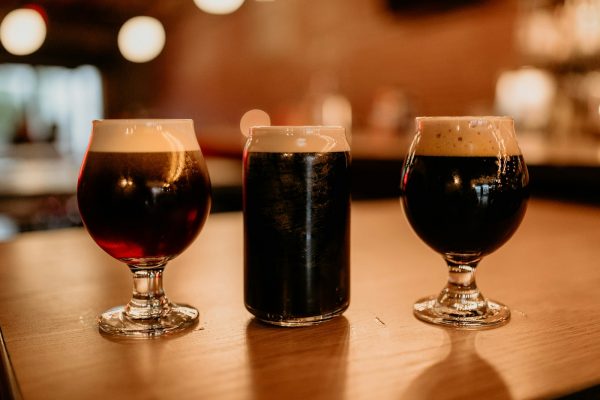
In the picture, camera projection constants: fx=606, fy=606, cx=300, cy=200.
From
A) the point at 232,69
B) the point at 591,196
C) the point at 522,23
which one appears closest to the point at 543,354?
the point at 591,196

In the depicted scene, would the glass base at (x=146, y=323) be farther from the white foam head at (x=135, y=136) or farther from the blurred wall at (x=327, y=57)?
the blurred wall at (x=327, y=57)

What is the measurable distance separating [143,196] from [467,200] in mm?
376

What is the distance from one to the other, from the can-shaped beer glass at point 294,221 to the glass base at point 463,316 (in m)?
0.12

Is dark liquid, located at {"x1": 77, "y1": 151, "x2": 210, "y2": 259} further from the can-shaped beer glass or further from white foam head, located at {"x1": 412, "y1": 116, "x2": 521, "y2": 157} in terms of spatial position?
white foam head, located at {"x1": 412, "y1": 116, "x2": 521, "y2": 157}

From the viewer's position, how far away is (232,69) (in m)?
8.21

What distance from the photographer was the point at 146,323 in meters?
0.70

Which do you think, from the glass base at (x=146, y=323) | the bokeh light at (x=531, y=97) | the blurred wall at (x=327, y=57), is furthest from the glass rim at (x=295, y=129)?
the blurred wall at (x=327, y=57)

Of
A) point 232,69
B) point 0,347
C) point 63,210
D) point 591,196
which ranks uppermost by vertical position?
point 232,69

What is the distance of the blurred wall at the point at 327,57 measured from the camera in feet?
14.7

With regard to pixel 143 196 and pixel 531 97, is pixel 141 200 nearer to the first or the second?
pixel 143 196

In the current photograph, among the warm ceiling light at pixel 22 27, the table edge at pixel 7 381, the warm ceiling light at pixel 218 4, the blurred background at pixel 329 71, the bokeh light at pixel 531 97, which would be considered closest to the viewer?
the table edge at pixel 7 381

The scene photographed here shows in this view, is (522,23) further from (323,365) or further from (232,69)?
(232,69)

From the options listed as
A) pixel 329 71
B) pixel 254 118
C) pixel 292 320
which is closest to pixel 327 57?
pixel 329 71

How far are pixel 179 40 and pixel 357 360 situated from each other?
957cm
